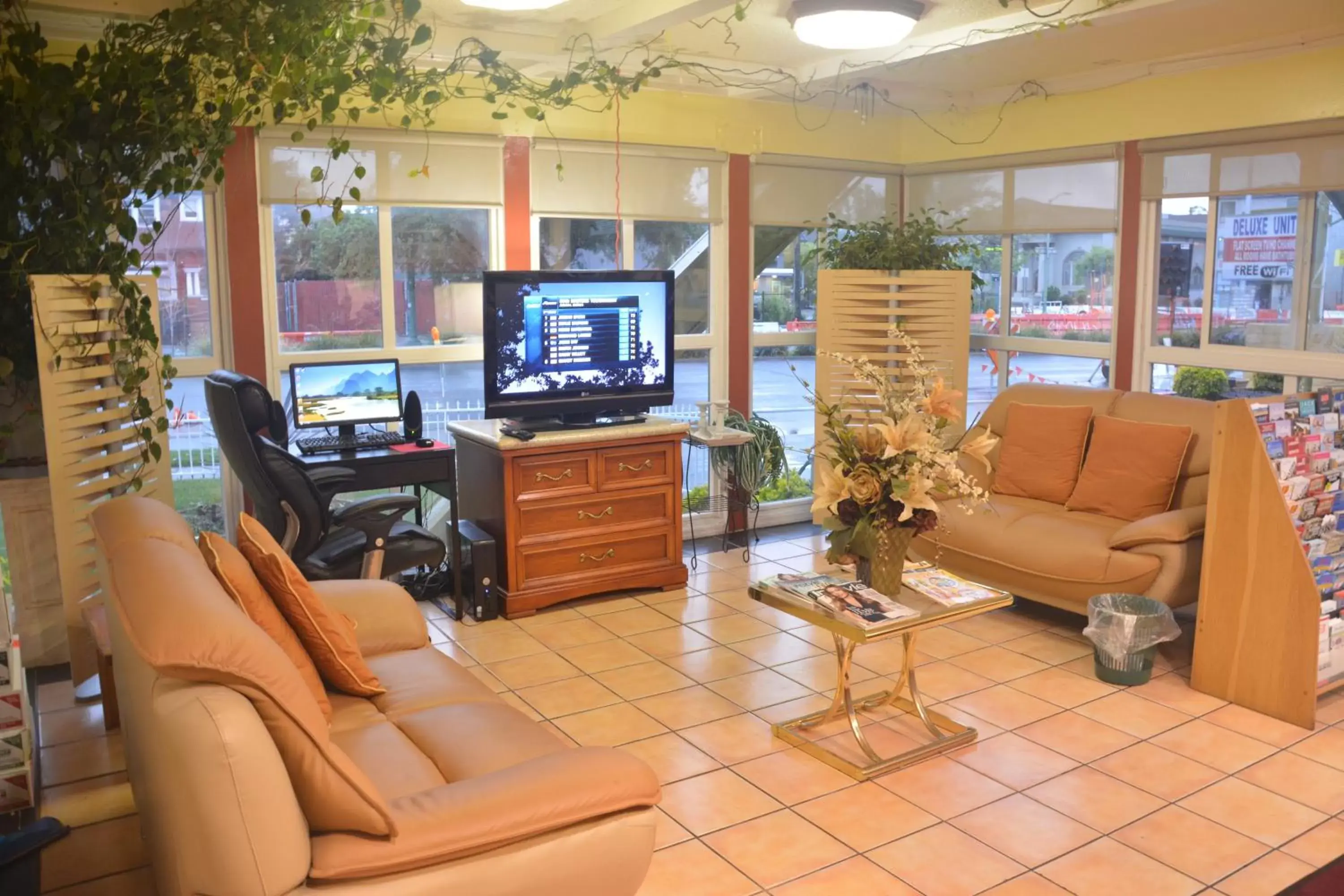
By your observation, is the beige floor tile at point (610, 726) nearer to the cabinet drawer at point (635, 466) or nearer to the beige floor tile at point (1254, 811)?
the cabinet drawer at point (635, 466)

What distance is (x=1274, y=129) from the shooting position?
498 cm

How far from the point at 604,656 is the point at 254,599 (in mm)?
2089

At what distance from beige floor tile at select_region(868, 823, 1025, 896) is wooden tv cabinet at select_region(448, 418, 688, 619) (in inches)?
93.5

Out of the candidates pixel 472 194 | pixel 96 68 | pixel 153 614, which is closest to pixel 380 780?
pixel 153 614

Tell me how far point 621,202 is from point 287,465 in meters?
2.52

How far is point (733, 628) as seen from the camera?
4.81 m

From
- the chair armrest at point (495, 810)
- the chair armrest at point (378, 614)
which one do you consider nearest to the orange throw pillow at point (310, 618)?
the chair armrest at point (378, 614)

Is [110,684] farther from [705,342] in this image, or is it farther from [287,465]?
[705,342]

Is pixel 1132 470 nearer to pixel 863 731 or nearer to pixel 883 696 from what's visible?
pixel 883 696

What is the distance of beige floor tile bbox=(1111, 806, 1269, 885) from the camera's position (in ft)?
9.46

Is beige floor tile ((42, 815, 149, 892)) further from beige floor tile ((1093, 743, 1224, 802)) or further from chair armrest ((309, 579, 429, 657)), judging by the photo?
beige floor tile ((1093, 743, 1224, 802))

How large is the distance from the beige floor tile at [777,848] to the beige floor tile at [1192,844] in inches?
31.9

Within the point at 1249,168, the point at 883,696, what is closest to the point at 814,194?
the point at 1249,168

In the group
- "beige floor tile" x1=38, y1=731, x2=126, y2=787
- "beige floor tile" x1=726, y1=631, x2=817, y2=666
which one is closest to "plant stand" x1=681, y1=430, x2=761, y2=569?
"beige floor tile" x1=726, y1=631, x2=817, y2=666
